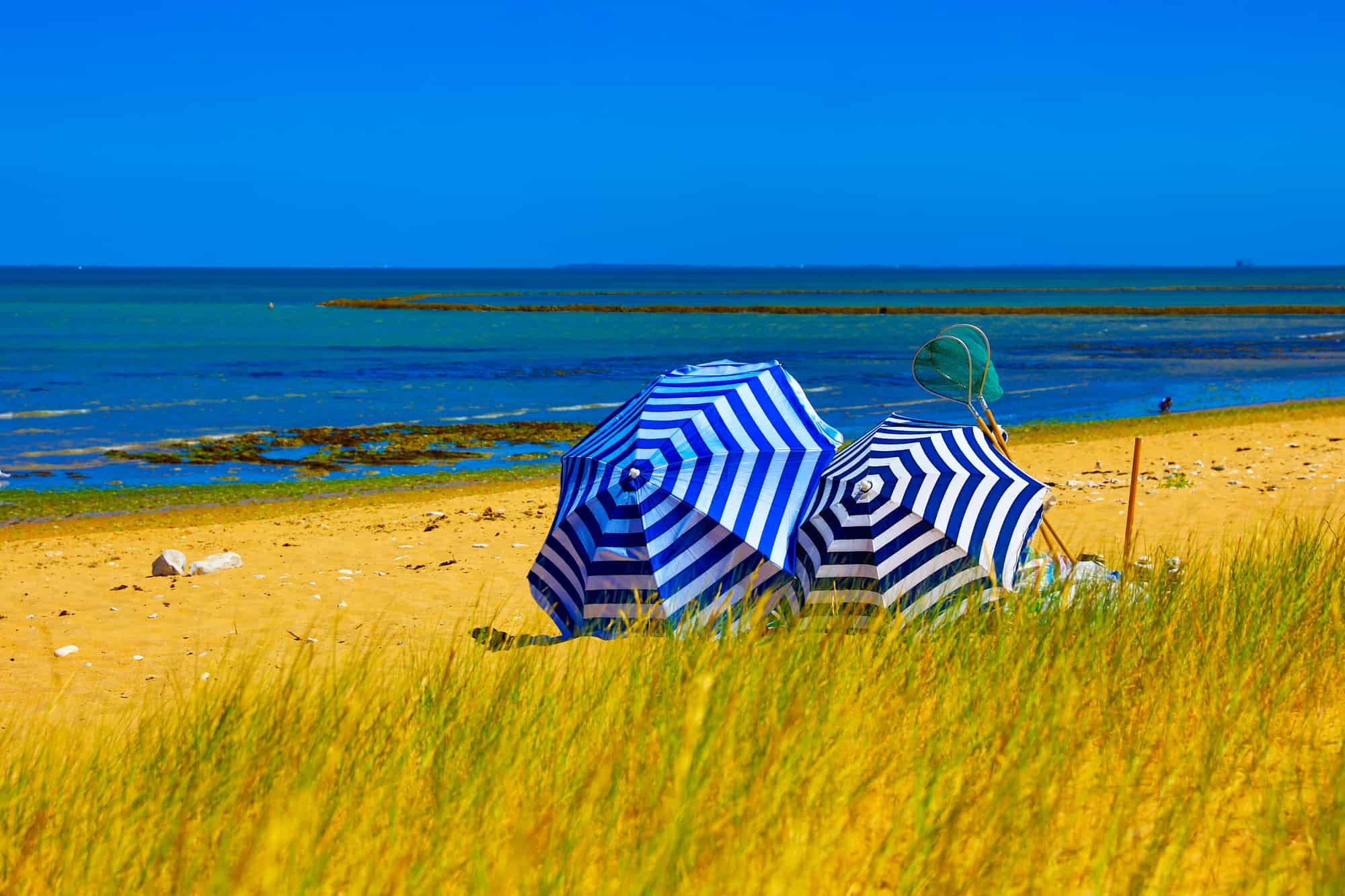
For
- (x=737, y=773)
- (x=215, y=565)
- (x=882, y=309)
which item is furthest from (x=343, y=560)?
(x=882, y=309)

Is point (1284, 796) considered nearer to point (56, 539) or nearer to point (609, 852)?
point (609, 852)

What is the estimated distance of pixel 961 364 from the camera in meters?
7.44

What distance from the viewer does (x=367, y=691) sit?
411 centimetres

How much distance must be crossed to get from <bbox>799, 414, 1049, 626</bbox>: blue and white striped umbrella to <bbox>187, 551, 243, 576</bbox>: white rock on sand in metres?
7.50

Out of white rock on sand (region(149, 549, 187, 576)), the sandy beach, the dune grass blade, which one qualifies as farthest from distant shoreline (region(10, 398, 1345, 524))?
the dune grass blade

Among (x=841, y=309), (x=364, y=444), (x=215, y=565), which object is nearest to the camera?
(x=215, y=565)

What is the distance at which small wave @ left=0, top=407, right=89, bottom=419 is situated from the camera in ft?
91.6

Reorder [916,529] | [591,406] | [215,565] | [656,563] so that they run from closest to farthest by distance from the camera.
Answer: [916,529], [656,563], [215,565], [591,406]

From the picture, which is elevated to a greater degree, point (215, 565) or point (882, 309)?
point (882, 309)

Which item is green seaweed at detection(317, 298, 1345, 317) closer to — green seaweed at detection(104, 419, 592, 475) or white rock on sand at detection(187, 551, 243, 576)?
green seaweed at detection(104, 419, 592, 475)

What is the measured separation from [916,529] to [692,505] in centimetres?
122

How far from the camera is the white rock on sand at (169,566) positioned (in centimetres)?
1165

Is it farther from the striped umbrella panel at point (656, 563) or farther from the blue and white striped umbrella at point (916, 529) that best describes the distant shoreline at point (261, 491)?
the blue and white striped umbrella at point (916, 529)

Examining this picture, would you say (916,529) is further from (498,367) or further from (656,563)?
(498,367)
